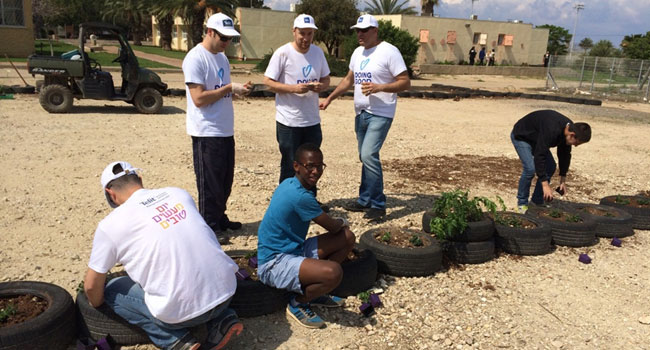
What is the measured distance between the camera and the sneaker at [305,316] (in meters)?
3.58

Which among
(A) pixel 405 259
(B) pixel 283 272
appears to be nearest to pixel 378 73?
(A) pixel 405 259

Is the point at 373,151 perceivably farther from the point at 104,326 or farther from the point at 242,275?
the point at 104,326

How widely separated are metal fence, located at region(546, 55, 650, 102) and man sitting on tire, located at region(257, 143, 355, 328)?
2486 centimetres

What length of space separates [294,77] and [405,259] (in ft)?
7.36

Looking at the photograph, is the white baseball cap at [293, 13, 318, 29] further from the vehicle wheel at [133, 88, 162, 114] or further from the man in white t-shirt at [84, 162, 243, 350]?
the vehicle wheel at [133, 88, 162, 114]

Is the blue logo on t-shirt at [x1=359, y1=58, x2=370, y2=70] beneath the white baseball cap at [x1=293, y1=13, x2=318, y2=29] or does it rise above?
beneath

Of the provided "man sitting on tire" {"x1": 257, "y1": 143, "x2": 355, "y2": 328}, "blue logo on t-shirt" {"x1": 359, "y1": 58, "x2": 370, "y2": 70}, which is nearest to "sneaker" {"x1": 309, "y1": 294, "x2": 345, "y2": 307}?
"man sitting on tire" {"x1": 257, "y1": 143, "x2": 355, "y2": 328}

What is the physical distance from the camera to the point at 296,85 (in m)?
5.20

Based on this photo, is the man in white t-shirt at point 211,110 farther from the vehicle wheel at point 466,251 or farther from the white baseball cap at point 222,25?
the vehicle wheel at point 466,251

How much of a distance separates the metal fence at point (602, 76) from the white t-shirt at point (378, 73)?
22.6 metres

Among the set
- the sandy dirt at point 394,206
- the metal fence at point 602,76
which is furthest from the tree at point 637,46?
the sandy dirt at point 394,206

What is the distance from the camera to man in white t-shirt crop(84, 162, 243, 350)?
2.73 meters

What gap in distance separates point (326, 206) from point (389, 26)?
1128 inches

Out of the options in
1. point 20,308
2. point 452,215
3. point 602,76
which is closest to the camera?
point 20,308
